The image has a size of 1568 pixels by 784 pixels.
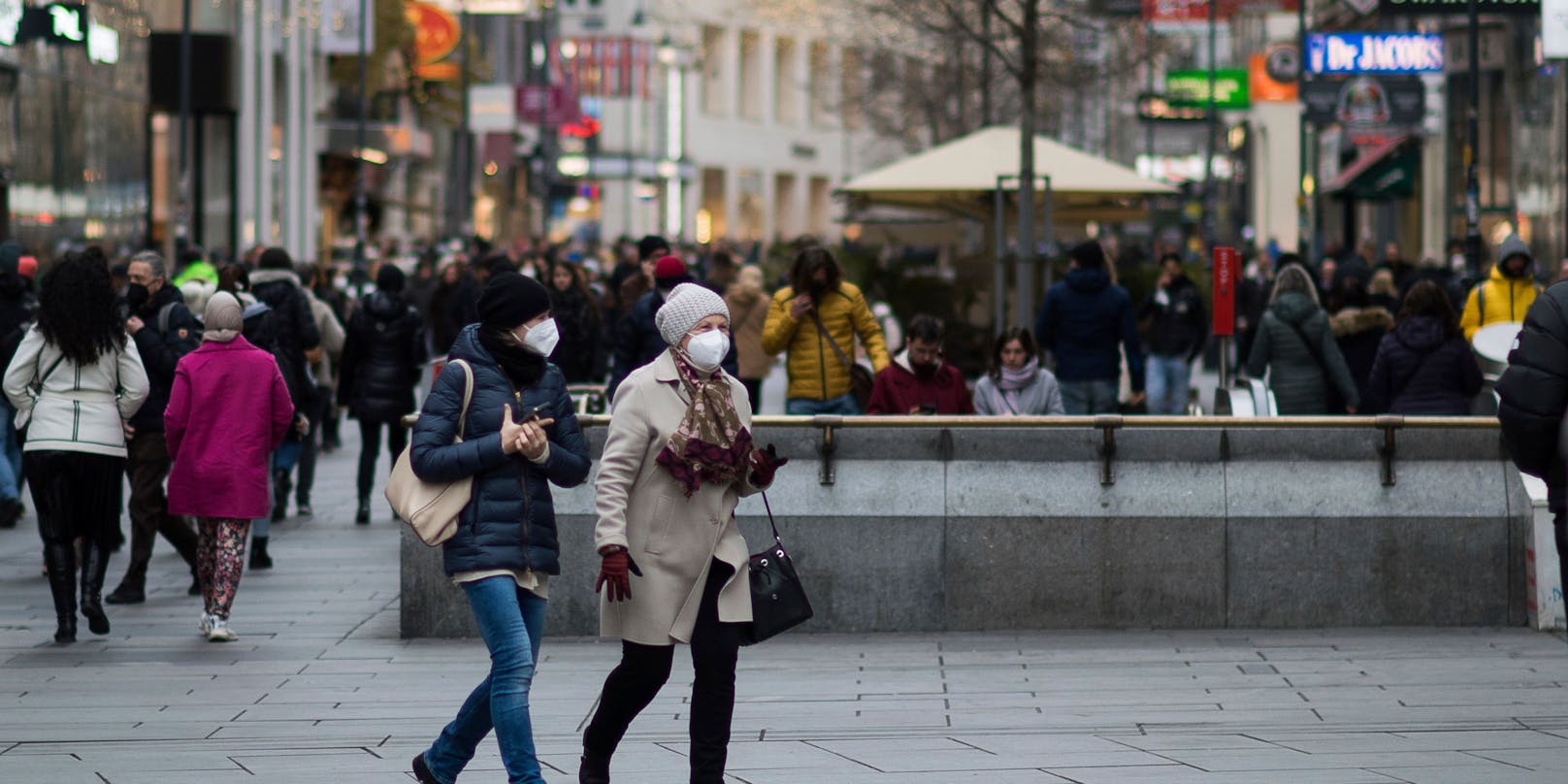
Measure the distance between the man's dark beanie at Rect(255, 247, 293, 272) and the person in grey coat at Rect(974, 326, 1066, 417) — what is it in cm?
478

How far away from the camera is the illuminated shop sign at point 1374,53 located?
86.2 ft

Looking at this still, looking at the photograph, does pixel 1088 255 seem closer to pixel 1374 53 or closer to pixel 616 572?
pixel 616 572

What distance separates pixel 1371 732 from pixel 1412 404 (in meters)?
5.31

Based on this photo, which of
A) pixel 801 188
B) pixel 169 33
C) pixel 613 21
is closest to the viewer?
pixel 169 33

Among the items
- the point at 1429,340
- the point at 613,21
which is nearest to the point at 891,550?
the point at 1429,340

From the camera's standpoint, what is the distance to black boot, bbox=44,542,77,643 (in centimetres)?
1051

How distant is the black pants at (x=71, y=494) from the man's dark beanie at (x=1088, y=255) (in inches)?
259

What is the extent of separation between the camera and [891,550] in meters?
10.4

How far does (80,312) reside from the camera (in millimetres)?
10828

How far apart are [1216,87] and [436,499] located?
4199 cm


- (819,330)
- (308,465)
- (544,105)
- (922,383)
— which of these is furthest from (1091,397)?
(544,105)

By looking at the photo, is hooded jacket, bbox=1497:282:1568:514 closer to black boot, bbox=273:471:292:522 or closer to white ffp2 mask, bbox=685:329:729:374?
white ffp2 mask, bbox=685:329:729:374

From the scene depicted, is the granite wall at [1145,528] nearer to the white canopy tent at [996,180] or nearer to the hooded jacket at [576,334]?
the hooded jacket at [576,334]

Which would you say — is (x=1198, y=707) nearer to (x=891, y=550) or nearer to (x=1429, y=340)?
(x=891, y=550)
